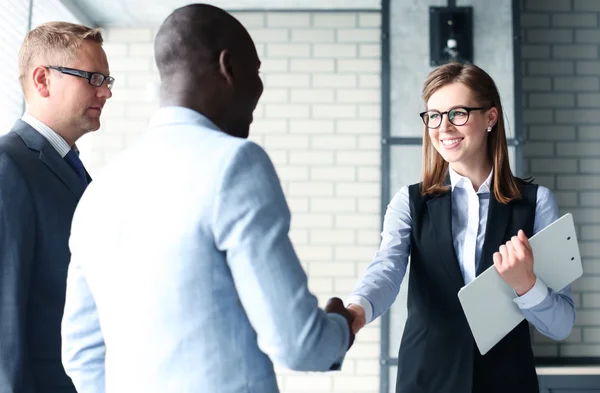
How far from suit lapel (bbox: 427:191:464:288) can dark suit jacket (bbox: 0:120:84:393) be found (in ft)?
3.33

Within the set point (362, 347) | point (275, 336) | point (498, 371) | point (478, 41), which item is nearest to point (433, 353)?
point (498, 371)

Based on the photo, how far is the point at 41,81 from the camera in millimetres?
2078

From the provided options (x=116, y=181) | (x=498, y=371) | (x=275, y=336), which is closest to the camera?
(x=275, y=336)

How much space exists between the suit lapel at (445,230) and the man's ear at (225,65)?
1.03 m

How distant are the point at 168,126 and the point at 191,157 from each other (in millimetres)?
102

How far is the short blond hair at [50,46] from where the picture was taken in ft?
6.86

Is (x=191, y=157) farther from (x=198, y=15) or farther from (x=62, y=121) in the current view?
(x=62, y=121)

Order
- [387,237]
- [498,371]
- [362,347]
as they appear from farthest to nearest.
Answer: [362,347]
[387,237]
[498,371]

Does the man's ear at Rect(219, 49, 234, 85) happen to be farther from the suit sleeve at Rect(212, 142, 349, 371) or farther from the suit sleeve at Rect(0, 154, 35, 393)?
the suit sleeve at Rect(0, 154, 35, 393)

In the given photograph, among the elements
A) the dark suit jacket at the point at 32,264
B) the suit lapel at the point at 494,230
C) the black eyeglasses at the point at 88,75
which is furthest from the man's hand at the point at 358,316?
the black eyeglasses at the point at 88,75

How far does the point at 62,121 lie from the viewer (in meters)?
2.06

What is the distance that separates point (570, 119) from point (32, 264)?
380 cm

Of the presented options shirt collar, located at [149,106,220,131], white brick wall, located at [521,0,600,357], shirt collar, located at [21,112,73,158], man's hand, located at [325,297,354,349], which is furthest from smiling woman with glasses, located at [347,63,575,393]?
white brick wall, located at [521,0,600,357]

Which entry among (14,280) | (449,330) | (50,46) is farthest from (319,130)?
(14,280)
